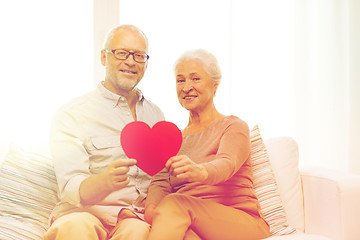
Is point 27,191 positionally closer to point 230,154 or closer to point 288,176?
point 230,154

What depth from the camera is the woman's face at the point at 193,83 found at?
5.54 ft

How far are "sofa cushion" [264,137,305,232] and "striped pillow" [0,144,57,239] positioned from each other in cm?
105

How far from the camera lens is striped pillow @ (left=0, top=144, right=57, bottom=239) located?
5.35ft

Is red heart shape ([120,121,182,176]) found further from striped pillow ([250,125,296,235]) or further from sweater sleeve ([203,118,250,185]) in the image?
striped pillow ([250,125,296,235])

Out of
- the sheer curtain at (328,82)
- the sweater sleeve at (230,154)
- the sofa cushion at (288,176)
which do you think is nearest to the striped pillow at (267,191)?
the sofa cushion at (288,176)

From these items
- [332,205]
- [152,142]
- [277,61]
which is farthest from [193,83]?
[277,61]

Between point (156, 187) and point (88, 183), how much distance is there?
341mm

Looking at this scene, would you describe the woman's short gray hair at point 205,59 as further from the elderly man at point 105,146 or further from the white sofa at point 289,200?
the white sofa at point 289,200

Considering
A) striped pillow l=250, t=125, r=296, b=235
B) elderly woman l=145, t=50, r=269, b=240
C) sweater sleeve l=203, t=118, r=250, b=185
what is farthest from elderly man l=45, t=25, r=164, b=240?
striped pillow l=250, t=125, r=296, b=235

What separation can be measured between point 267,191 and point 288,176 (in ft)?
0.58

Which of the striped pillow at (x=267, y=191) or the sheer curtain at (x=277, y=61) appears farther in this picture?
the sheer curtain at (x=277, y=61)

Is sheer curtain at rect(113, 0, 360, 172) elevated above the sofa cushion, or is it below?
above

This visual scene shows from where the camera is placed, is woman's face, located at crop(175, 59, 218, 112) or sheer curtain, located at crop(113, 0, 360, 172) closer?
woman's face, located at crop(175, 59, 218, 112)

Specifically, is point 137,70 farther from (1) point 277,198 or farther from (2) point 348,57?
(2) point 348,57
